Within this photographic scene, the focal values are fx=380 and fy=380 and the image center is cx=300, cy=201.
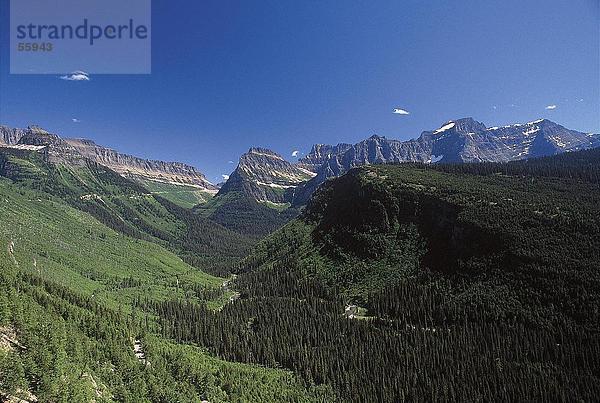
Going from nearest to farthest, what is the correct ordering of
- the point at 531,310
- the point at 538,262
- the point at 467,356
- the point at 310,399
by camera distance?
the point at 310,399 → the point at 467,356 → the point at 531,310 → the point at 538,262

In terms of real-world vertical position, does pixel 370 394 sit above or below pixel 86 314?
below

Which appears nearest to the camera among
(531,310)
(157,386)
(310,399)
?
(157,386)

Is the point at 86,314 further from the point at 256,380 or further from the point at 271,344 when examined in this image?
the point at 271,344

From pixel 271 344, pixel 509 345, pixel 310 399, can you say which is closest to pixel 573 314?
pixel 509 345

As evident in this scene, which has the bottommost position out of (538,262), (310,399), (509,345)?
(310,399)

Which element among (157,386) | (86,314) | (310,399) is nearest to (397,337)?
(310,399)

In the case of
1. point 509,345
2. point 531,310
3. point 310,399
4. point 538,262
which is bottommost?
point 310,399

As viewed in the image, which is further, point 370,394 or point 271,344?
point 271,344

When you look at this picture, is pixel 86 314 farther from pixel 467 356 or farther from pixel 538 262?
pixel 538 262

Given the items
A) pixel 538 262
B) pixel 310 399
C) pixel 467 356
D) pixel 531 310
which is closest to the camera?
pixel 310 399
